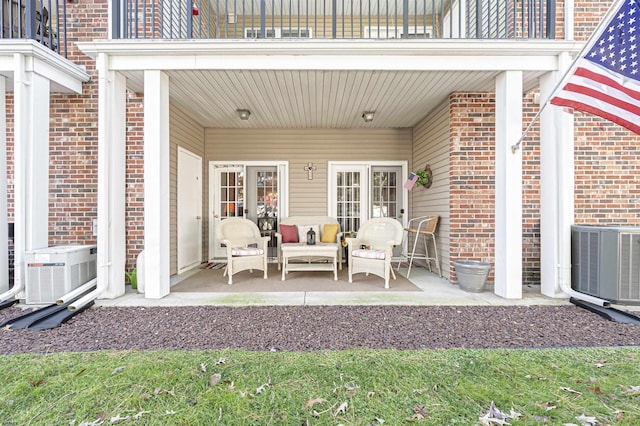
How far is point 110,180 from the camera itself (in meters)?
3.54

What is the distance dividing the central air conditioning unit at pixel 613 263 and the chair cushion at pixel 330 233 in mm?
3470

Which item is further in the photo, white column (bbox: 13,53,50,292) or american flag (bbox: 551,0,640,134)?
white column (bbox: 13,53,50,292)

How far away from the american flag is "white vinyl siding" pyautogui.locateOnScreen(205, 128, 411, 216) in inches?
134

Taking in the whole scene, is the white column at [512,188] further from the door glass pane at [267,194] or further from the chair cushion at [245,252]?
the door glass pane at [267,194]

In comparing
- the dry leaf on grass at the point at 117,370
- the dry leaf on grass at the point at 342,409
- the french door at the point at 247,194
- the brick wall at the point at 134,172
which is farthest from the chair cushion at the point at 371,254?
the brick wall at the point at 134,172

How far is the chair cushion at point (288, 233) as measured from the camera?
5383 millimetres

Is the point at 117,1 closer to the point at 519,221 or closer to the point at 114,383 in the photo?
the point at 114,383

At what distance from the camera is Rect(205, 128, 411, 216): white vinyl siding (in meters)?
6.12

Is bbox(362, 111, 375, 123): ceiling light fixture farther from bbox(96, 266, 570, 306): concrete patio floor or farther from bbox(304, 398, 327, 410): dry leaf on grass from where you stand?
bbox(304, 398, 327, 410): dry leaf on grass

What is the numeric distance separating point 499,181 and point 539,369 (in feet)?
7.64

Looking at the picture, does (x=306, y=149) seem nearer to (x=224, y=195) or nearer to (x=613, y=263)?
(x=224, y=195)

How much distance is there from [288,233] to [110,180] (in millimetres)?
2778

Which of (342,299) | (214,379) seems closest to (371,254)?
(342,299)

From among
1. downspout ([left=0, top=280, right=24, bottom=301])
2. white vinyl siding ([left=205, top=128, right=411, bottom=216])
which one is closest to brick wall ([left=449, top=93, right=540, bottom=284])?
white vinyl siding ([left=205, top=128, right=411, bottom=216])
